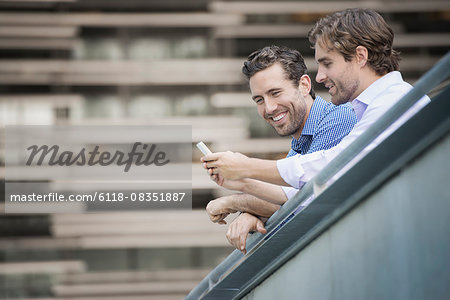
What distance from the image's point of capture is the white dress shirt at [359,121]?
1.81 m

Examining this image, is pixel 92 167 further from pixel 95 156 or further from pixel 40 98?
pixel 40 98

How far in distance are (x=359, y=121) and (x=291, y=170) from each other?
0.76 ft

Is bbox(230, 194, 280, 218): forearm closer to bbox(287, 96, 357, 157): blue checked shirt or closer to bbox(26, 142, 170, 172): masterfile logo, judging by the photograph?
bbox(287, 96, 357, 157): blue checked shirt

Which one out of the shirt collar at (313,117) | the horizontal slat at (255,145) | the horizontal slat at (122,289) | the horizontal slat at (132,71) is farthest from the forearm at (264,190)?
the horizontal slat at (132,71)

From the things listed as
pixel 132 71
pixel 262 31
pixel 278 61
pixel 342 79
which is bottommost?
pixel 342 79

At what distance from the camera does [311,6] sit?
13039 mm

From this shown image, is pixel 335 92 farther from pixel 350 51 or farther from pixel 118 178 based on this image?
pixel 118 178

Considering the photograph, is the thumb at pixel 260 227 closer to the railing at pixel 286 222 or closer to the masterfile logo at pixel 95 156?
the railing at pixel 286 222

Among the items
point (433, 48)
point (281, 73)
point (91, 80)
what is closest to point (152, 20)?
point (91, 80)

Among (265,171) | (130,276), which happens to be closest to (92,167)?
(130,276)

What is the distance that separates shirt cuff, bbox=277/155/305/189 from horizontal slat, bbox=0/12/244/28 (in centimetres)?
1118

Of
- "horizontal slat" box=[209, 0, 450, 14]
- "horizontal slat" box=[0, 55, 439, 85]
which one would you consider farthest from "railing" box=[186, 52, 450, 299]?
"horizontal slat" box=[209, 0, 450, 14]

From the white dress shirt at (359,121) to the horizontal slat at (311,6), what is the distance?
11006 mm

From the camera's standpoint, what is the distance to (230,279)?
90.5 inches
